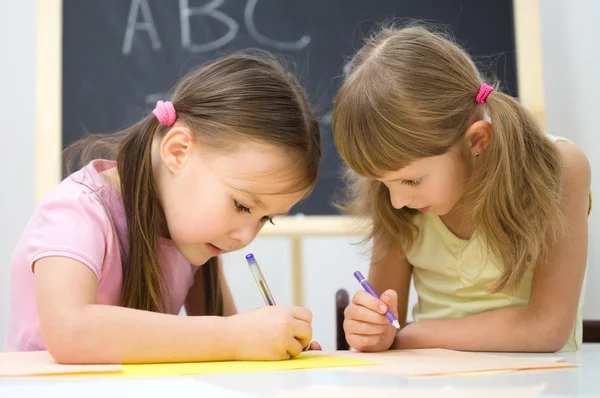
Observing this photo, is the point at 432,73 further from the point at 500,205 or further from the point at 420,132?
the point at 500,205

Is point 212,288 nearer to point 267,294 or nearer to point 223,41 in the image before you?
point 267,294

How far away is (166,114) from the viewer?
104cm

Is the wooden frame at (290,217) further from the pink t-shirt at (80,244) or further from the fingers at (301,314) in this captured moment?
the fingers at (301,314)

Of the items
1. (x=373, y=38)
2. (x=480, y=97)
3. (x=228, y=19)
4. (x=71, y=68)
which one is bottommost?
(x=480, y=97)

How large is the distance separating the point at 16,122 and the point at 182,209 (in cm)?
109

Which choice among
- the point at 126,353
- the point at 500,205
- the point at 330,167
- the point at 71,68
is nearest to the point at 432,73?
the point at 500,205

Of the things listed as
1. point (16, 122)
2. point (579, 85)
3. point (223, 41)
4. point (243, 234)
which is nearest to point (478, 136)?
point (243, 234)

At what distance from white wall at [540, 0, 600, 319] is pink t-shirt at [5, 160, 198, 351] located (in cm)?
102

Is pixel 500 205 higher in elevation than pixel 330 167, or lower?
lower

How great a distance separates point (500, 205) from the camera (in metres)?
1.01

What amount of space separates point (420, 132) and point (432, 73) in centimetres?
9

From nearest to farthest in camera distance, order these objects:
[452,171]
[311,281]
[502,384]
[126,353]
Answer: [502,384], [126,353], [452,171], [311,281]

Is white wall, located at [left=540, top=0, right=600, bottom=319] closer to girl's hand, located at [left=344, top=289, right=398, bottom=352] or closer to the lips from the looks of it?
girl's hand, located at [left=344, top=289, right=398, bottom=352]

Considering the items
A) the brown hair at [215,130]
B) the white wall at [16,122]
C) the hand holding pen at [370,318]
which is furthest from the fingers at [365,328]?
the white wall at [16,122]
